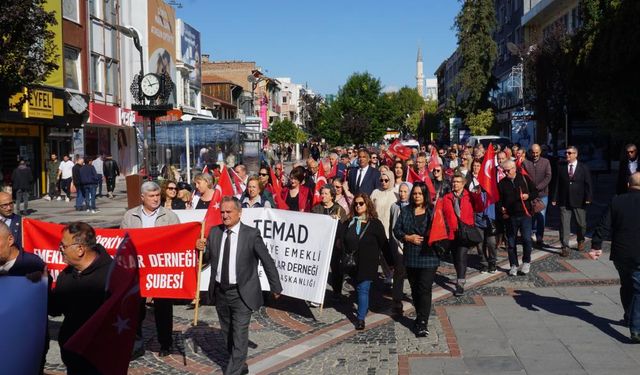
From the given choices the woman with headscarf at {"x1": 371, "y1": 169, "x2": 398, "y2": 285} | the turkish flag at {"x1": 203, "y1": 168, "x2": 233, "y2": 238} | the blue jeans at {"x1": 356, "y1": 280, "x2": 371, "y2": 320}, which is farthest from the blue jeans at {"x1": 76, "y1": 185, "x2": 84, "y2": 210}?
the blue jeans at {"x1": 356, "y1": 280, "x2": 371, "y2": 320}

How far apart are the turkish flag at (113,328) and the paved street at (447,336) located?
2.00 m

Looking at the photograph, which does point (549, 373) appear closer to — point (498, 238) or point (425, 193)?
point (425, 193)

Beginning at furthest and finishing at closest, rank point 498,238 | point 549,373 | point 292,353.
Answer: point 498,238 < point 292,353 < point 549,373

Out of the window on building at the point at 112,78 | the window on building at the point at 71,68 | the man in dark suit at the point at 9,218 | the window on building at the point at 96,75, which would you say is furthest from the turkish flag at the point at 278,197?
the window on building at the point at 112,78

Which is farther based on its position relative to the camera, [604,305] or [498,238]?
[498,238]

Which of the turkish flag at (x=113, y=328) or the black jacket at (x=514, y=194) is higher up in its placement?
the black jacket at (x=514, y=194)


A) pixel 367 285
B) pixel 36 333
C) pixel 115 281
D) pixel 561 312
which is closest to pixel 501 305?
pixel 561 312

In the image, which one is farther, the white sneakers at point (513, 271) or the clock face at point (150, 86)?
the clock face at point (150, 86)

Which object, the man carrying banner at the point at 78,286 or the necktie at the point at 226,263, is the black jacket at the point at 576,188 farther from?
the man carrying banner at the point at 78,286

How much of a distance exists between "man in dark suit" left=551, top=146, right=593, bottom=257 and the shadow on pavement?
3.03 m

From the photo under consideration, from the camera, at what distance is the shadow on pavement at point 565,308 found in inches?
309

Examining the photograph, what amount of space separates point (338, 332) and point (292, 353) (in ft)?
2.90

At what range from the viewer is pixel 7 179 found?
84.6 ft

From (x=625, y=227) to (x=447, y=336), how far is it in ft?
7.10
